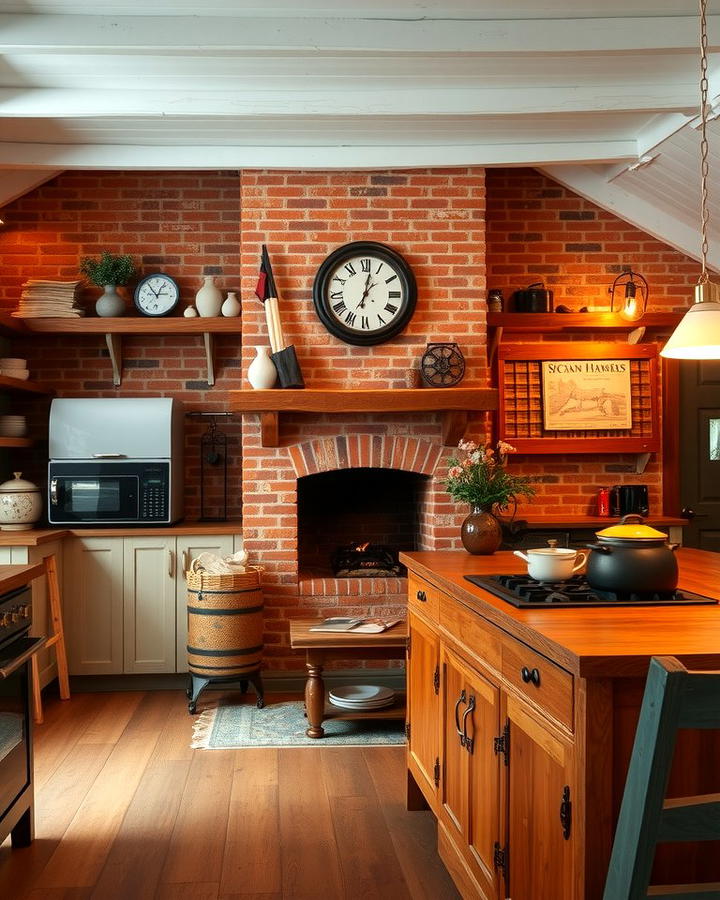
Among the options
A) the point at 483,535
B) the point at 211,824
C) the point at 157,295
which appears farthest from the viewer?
the point at 157,295

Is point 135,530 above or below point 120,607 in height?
above

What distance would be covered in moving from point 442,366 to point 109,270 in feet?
6.79

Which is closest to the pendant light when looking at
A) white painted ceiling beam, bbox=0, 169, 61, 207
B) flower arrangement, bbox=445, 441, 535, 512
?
flower arrangement, bbox=445, 441, 535, 512

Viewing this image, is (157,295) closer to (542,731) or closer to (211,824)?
(211,824)

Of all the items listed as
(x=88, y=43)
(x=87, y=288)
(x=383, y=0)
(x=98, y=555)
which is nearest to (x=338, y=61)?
(x=383, y=0)

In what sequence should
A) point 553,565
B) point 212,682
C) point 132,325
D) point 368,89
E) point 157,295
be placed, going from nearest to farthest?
point 553,565 < point 368,89 < point 212,682 < point 132,325 < point 157,295

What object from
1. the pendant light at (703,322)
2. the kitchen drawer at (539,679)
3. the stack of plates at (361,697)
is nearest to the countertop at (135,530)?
the stack of plates at (361,697)

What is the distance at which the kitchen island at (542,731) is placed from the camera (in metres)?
1.64

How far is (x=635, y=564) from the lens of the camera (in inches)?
92.8

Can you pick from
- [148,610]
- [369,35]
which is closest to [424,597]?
[369,35]

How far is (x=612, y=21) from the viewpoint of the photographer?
3766 millimetres

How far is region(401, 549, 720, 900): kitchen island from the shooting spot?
1638 mm

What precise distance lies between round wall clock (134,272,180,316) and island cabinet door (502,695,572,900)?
157 inches

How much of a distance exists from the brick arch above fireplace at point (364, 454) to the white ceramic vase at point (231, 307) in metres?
0.95
